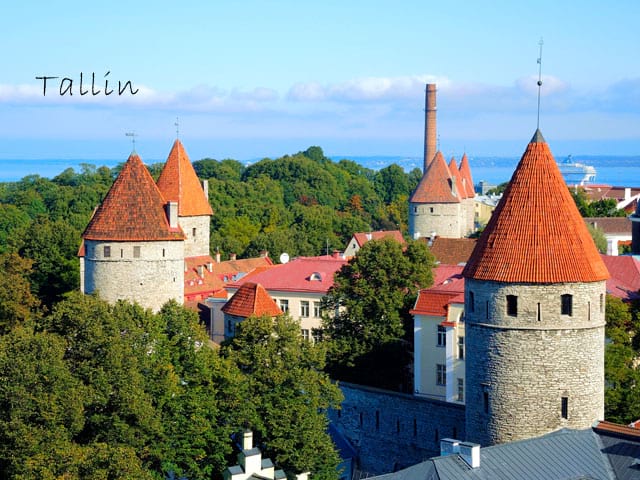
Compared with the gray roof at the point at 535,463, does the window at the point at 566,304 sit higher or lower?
higher

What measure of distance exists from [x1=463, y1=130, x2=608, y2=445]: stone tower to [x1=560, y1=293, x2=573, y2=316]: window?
0.02 metres

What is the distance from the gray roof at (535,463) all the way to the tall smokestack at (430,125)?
6706cm

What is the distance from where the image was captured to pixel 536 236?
27.9m

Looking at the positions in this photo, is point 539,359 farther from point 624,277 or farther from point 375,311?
point 624,277

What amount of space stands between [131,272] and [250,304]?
5818 mm

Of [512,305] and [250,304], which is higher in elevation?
[512,305]

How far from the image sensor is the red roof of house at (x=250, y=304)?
3788 centimetres

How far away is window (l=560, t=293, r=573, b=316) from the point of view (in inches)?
1073

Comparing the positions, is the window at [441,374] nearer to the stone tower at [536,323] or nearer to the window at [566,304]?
the stone tower at [536,323]

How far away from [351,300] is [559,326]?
538 inches

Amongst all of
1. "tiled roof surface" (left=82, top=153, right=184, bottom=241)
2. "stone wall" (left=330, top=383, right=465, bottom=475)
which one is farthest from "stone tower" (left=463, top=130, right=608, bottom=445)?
"tiled roof surface" (left=82, top=153, right=184, bottom=241)

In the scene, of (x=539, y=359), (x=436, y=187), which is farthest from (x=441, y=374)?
(x=436, y=187)

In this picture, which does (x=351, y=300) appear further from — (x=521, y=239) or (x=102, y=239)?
(x=521, y=239)

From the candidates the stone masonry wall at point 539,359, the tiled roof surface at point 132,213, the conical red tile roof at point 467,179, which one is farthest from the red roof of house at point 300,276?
the conical red tile roof at point 467,179
